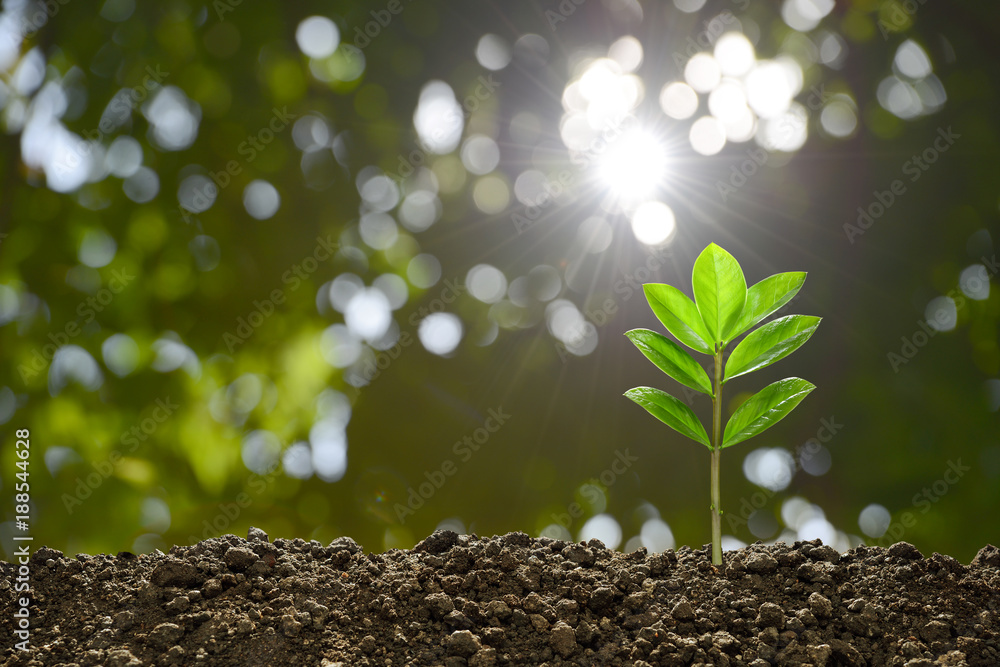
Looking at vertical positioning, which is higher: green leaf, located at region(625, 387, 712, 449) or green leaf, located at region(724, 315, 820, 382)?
green leaf, located at region(724, 315, 820, 382)

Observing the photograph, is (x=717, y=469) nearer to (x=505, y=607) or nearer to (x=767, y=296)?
(x=767, y=296)

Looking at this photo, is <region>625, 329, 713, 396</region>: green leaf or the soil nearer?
the soil

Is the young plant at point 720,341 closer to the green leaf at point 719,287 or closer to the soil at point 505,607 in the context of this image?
the green leaf at point 719,287

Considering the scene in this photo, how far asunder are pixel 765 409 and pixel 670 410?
6.3 inches

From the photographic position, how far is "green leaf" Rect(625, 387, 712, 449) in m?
1.07

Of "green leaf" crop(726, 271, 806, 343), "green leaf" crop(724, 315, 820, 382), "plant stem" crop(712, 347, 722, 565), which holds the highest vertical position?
"green leaf" crop(726, 271, 806, 343)

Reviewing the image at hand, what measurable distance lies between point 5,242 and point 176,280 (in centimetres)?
53

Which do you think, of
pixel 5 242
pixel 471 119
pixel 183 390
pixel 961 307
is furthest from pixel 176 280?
pixel 961 307

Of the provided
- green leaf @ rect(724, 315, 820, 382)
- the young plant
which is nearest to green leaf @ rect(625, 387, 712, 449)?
the young plant

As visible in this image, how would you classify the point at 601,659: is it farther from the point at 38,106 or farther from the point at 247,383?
the point at 38,106

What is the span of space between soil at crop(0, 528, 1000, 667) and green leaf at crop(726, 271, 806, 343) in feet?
1.39

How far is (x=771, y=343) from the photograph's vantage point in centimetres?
105

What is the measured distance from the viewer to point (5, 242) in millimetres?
1884

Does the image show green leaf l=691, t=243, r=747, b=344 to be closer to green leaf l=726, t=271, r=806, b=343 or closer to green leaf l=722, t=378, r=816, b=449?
green leaf l=726, t=271, r=806, b=343
